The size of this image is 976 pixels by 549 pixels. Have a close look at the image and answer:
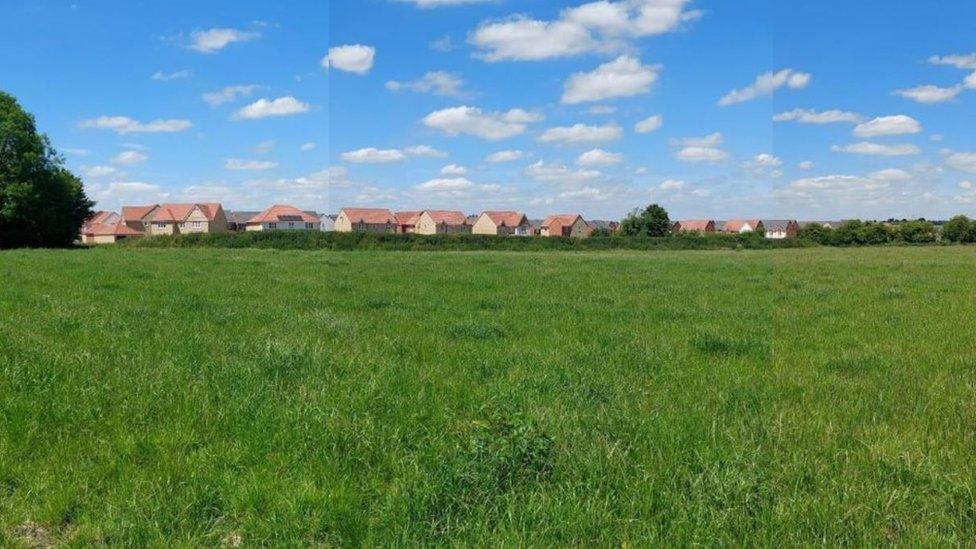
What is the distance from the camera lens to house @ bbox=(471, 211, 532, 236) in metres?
156

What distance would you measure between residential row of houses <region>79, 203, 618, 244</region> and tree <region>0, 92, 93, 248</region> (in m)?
65.8

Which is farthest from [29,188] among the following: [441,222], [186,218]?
[441,222]

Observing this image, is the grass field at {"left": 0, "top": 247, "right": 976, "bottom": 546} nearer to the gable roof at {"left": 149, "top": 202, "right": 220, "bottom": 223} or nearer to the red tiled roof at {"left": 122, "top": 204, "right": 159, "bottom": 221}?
→ the gable roof at {"left": 149, "top": 202, "right": 220, "bottom": 223}

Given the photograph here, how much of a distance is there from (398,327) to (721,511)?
706cm

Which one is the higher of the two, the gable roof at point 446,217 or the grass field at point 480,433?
the gable roof at point 446,217

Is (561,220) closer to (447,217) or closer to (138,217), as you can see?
(447,217)

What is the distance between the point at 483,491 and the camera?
13.2 feet

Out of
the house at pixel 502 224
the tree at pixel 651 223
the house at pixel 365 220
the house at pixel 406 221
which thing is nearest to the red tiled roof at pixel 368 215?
the house at pixel 365 220

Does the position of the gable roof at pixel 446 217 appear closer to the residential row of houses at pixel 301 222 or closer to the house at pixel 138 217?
the residential row of houses at pixel 301 222

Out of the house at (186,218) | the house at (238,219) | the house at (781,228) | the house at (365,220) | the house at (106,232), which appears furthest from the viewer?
the house at (238,219)

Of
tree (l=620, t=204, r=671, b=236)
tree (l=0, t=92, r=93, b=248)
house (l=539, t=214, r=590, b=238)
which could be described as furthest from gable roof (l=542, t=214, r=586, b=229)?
tree (l=0, t=92, r=93, b=248)

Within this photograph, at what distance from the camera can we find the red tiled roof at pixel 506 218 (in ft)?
513

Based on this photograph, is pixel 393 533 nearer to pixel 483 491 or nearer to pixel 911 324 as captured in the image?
pixel 483 491

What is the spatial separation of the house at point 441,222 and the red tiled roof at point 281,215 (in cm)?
2496
